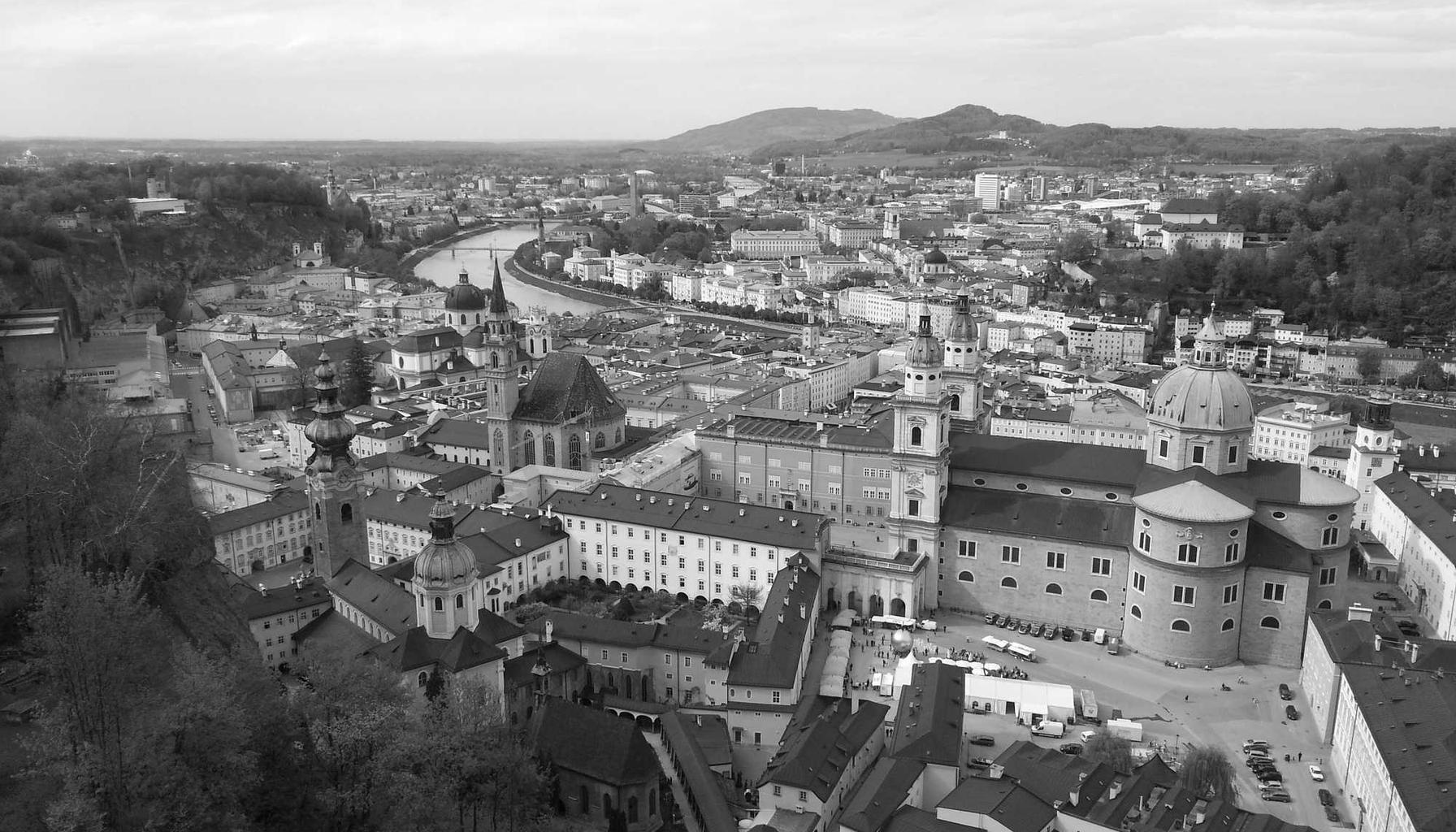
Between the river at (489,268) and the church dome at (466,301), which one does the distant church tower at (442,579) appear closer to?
the church dome at (466,301)

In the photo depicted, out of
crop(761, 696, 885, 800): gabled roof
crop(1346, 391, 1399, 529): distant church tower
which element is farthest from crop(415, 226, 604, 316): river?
crop(761, 696, 885, 800): gabled roof

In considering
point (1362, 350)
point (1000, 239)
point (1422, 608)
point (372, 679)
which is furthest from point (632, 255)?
point (372, 679)

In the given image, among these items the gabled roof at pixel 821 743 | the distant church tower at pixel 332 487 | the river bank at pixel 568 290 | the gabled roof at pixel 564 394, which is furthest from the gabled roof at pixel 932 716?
the river bank at pixel 568 290

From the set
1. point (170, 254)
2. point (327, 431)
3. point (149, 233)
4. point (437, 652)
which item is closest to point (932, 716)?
point (437, 652)

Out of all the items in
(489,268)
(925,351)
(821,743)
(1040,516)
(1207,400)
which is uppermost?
(925,351)

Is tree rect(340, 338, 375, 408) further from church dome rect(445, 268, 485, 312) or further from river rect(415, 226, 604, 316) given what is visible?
river rect(415, 226, 604, 316)

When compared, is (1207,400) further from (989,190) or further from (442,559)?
(989,190)
